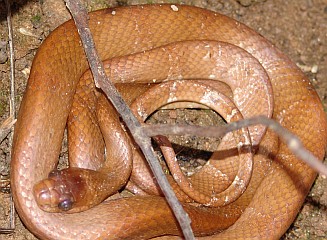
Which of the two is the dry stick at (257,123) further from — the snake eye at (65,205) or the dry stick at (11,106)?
the dry stick at (11,106)

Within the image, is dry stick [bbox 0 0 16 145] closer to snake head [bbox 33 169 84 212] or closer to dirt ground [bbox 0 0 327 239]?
dirt ground [bbox 0 0 327 239]

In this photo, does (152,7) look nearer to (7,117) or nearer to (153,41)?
(153,41)

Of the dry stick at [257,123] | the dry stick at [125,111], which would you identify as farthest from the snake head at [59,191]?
the dry stick at [257,123]

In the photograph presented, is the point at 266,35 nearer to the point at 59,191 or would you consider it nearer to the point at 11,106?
the point at 11,106

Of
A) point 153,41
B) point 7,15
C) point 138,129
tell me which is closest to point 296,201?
point 138,129

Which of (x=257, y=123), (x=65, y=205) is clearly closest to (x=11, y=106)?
(x=65, y=205)

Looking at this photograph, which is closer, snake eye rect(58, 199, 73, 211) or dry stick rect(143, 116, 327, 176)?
dry stick rect(143, 116, 327, 176)

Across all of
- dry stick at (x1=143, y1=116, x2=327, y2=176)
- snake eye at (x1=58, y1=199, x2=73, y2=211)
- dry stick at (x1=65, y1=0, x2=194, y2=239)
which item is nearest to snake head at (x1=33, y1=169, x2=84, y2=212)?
snake eye at (x1=58, y1=199, x2=73, y2=211)

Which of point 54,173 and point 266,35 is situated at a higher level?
point 266,35
